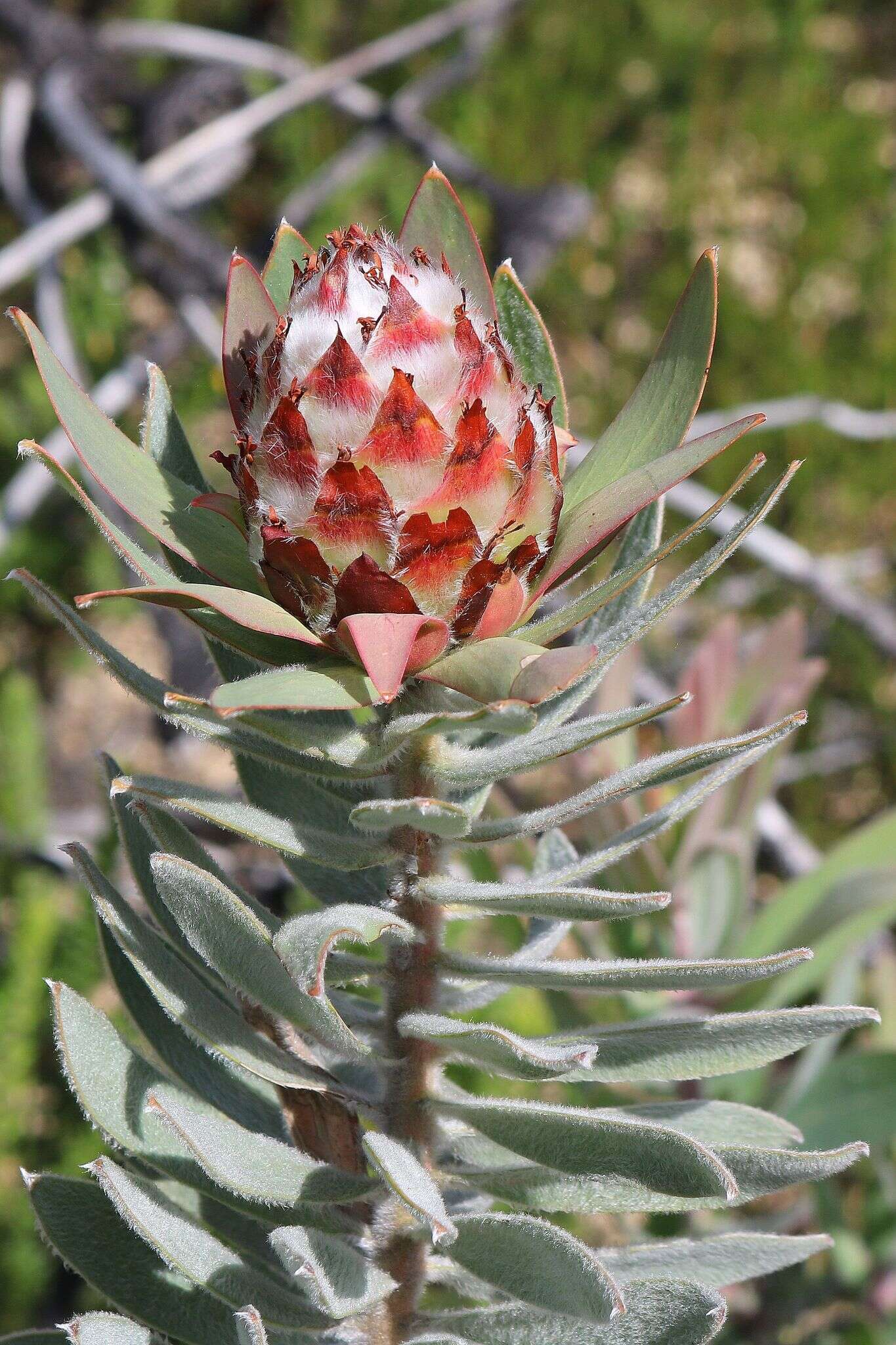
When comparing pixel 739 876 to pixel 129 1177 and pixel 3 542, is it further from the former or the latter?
pixel 3 542

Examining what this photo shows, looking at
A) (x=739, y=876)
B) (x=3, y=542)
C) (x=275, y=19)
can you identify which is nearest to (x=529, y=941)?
(x=739, y=876)

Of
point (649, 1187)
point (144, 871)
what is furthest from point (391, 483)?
point (649, 1187)

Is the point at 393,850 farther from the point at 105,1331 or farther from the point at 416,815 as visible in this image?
the point at 105,1331

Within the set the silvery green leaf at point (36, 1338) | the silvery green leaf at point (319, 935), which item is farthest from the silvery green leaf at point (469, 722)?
the silvery green leaf at point (36, 1338)

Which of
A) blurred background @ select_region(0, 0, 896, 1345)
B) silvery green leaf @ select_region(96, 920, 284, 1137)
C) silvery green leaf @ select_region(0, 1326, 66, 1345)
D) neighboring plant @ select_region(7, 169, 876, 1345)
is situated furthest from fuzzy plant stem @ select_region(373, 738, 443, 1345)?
blurred background @ select_region(0, 0, 896, 1345)

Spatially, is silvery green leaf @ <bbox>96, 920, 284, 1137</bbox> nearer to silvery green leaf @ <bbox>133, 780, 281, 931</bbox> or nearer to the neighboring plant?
the neighboring plant

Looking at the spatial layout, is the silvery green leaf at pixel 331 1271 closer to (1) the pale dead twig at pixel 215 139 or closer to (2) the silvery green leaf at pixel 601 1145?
(2) the silvery green leaf at pixel 601 1145
